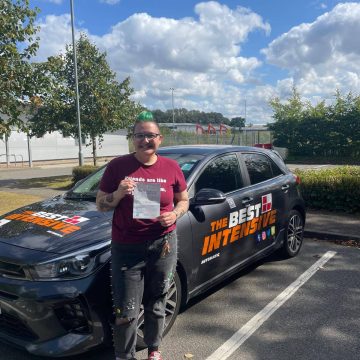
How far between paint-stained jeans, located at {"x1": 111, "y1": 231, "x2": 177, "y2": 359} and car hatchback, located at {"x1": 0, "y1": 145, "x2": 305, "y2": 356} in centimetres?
24

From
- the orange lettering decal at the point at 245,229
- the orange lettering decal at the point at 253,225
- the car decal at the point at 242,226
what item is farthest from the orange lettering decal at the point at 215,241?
the orange lettering decal at the point at 253,225

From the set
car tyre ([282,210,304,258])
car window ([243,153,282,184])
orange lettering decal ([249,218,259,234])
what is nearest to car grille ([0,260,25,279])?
orange lettering decal ([249,218,259,234])

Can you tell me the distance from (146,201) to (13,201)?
381 inches

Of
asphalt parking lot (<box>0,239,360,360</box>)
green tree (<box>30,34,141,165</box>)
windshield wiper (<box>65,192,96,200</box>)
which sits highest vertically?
green tree (<box>30,34,141,165</box>)

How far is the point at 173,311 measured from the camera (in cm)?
348

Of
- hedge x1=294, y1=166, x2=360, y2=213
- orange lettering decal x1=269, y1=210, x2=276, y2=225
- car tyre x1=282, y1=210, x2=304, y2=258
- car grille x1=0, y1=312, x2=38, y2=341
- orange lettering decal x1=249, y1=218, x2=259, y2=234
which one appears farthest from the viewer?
hedge x1=294, y1=166, x2=360, y2=213

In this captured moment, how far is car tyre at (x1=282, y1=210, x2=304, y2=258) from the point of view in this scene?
5.48 meters

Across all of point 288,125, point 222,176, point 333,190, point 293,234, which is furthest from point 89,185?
point 288,125

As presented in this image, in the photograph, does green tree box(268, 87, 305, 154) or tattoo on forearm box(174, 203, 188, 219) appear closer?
tattoo on forearm box(174, 203, 188, 219)

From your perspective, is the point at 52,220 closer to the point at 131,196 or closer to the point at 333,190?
the point at 131,196

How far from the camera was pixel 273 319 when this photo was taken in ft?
12.8

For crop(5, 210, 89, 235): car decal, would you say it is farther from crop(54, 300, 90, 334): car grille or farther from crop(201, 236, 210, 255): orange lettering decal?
crop(201, 236, 210, 255): orange lettering decal

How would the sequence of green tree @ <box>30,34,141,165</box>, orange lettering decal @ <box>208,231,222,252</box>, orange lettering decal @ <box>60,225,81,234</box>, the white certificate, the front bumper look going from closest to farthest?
the white certificate → the front bumper → orange lettering decal @ <box>60,225,81,234</box> → orange lettering decal @ <box>208,231,222,252</box> → green tree @ <box>30,34,141,165</box>

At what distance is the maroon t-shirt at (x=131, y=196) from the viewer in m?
2.68
